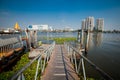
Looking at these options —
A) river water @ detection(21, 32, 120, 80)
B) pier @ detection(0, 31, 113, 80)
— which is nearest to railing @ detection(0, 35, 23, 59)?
pier @ detection(0, 31, 113, 80)

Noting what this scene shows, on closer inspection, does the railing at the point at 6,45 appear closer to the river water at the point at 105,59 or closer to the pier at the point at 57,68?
the pier at the point at 57,68

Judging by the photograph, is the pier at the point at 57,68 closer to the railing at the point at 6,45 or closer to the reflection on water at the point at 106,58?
the railing at the point at 6,45

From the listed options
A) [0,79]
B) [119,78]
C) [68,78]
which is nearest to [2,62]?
[0,79]

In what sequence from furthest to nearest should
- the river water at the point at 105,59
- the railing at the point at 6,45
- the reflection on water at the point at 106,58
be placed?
the reflection on water at the point at 106,58 → the railing at the point at 6,45 → the river water at the point at 105,59

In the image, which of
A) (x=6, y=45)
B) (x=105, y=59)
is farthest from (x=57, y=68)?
(x=105, y=59)

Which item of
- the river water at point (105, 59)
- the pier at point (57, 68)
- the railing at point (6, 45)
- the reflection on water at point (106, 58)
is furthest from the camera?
the reflection on water at point (106, 58)

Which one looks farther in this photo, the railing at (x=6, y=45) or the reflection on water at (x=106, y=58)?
the reflection on water at (x=106, y=58)

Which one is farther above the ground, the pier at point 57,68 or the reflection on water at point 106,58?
the pier at point 57,68

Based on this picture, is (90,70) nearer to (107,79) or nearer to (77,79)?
(77,79)

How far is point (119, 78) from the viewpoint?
1088 cm

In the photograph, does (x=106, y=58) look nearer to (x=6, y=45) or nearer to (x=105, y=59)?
(x=105, y=59)

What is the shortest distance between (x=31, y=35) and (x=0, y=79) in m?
13.7

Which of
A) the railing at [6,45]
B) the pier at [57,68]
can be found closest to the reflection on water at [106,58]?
the pier at [57,68]

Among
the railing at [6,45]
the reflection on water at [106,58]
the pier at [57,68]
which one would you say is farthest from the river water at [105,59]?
the railing at [6,45]
